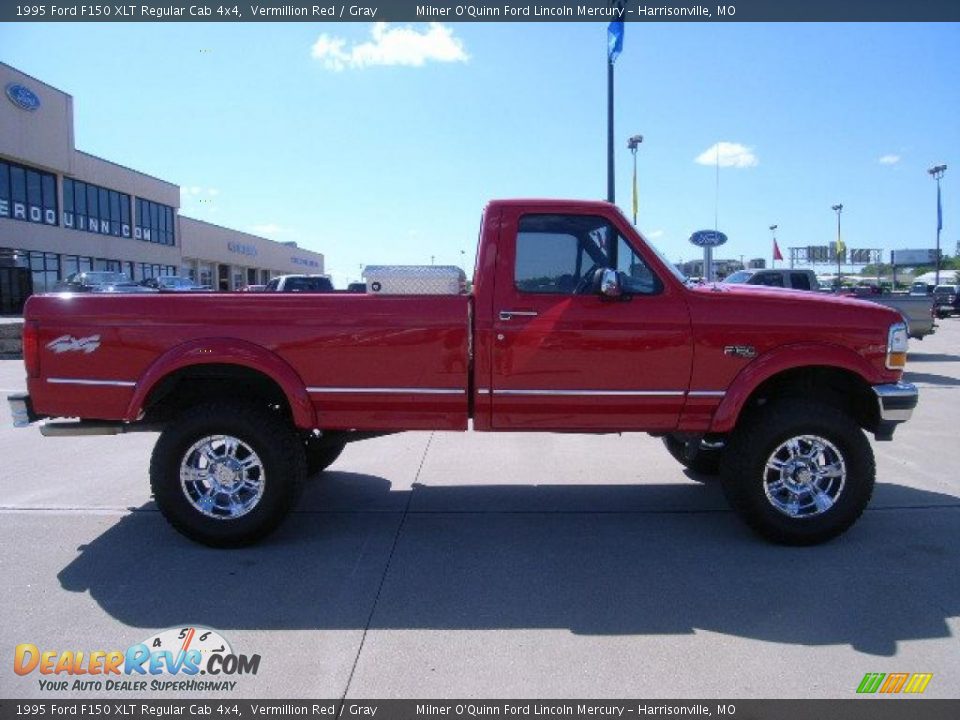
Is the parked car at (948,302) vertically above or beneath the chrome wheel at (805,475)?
above

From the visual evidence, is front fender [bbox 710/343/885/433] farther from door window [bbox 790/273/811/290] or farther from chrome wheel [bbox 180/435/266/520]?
door window [bbox 790/273/811/290]

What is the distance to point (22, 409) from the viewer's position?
14.8 ft

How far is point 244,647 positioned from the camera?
3.20 meters

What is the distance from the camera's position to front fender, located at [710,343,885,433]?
428 centimetres

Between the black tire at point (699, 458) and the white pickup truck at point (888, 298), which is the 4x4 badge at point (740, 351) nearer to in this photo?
the black tire at point (699, 458)

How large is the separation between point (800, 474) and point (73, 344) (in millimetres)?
4702

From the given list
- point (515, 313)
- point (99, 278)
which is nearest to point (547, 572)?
point (515, 313)

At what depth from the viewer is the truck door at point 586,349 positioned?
4336 mm

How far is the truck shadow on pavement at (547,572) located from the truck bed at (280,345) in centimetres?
89

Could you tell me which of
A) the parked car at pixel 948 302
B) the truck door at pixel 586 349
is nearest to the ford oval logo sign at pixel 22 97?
the truck door at pixel 586 349

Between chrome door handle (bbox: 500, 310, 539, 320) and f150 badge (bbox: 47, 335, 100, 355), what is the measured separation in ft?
8.44

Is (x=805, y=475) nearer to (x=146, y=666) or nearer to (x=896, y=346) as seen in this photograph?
(x=896, y=346)
